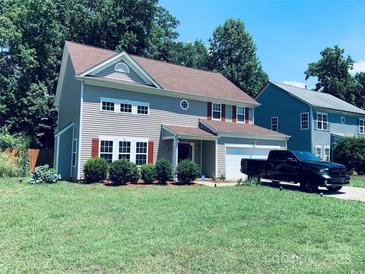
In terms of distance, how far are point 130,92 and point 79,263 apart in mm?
15961

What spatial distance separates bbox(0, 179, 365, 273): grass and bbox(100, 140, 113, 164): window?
7.29m

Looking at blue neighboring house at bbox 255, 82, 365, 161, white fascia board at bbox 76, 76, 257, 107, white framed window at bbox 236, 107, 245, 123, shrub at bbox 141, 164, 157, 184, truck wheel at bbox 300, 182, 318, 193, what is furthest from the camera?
blue neighboring house at bbox 255, 82, 365, 161

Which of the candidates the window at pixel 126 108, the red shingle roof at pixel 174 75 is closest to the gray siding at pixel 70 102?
the red shingle roof at pixel 174 75

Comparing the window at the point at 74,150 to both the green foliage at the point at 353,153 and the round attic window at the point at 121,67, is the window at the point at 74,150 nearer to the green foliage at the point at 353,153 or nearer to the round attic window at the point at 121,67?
the round attic window at the point at 121,67

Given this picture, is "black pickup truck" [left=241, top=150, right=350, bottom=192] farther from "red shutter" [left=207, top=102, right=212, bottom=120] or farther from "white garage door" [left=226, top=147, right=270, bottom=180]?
"red shutter" [left=207, top=102, right=212, bottom=120]

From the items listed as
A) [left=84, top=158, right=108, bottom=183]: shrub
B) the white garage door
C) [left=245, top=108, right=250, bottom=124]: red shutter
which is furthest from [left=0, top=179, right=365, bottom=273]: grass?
[left=245, top=108, right=250, bottom=124]: red shutter

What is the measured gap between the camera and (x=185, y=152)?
2305 centimetres

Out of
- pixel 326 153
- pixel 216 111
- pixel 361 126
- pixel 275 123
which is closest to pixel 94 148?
pixel 216 111

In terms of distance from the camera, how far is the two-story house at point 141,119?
767 inches

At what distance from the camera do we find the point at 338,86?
5222 cm

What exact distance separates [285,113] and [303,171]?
1866cm

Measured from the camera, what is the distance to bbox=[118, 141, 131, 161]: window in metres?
20.1

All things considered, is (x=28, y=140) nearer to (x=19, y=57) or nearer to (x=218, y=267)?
(x=19, y=57)

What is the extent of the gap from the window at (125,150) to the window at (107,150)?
0.57 metres
